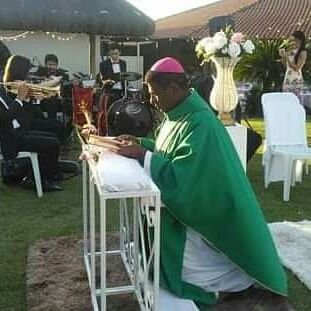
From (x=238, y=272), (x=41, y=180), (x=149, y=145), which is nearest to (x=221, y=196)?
(x=238, y=272)

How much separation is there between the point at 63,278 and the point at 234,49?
9.33 ft

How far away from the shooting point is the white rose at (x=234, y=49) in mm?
5527

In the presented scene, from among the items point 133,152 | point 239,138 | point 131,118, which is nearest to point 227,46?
point 239,138

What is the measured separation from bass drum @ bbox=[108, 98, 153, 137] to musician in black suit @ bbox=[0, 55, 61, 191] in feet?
5.91

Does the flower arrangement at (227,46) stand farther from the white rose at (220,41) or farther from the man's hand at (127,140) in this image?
the man's hand at (127,140)

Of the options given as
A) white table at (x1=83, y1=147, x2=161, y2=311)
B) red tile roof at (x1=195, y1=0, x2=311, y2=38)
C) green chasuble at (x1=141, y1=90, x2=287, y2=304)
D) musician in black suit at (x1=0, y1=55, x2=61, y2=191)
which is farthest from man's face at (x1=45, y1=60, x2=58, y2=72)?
red tile roof at (x1=195, y1=0, x2=311, y2=38)

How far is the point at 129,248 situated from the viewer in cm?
364

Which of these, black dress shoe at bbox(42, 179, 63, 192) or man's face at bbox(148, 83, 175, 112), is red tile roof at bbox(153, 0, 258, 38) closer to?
black dress shoe at bbox(42, 179, 63, 192)

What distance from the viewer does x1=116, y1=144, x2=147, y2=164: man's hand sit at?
8.91ft

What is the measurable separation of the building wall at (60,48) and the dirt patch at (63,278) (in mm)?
11199

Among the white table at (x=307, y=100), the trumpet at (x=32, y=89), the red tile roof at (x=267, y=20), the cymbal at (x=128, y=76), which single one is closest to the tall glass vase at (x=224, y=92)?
the trumpet at (x=32, y=89)

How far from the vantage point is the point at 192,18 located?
26.2 metres

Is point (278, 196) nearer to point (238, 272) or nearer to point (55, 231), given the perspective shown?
point (55, 231)

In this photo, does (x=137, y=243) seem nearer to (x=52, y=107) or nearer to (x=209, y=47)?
(x=209, y=47)
